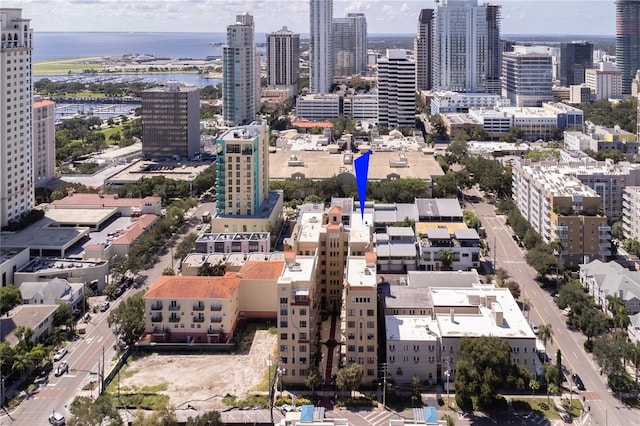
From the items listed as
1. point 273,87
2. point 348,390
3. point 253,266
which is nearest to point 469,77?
point 273,87

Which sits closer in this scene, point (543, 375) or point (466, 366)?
point (466, 366)

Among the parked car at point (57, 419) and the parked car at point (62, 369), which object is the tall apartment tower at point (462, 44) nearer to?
the parked car at point (62, 369)

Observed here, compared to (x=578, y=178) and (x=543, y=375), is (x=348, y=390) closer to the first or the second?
(x=543, y=375)

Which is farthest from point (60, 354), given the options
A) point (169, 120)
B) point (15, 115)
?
point (169, 120)

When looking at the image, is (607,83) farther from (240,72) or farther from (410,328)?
(410,328)

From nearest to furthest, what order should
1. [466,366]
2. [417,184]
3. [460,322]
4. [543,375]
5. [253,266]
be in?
1. [466,366]
2. [543,375]
3. [460,322]
4. [253,266]
5. [417,184]

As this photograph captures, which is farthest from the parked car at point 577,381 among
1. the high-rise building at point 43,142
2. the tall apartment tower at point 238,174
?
the high-rise building at point 43,142

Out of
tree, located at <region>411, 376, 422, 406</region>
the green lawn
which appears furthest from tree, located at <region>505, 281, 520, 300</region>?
the green lawn
